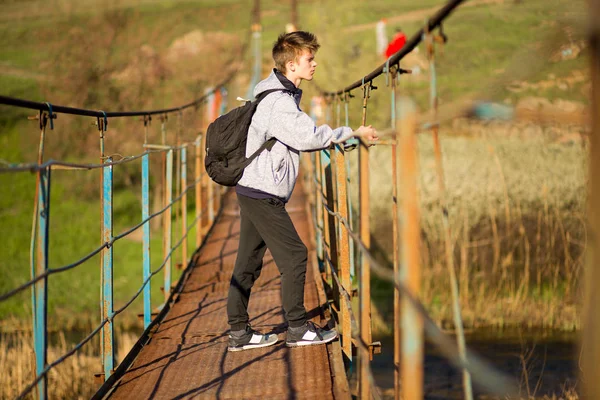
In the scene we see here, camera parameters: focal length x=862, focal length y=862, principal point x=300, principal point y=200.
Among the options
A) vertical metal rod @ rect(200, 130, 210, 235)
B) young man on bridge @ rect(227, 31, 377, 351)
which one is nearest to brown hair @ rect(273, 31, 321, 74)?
young man on bridge @ rect(227, 31, 377, 351)

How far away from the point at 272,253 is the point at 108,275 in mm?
662

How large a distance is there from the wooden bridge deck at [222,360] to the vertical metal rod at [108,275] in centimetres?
11

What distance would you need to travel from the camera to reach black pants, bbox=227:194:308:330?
3299 mm

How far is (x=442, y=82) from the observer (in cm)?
3180

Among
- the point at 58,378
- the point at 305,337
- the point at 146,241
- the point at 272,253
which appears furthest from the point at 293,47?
the point at 58,378

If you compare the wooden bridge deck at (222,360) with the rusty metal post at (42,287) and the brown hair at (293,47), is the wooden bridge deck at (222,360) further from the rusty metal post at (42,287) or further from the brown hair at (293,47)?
the brown hair at (293,47)

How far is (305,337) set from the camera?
136 inches

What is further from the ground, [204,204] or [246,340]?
[204,204]

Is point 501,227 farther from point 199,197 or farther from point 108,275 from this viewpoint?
point 108,275

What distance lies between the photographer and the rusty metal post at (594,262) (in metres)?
1.09

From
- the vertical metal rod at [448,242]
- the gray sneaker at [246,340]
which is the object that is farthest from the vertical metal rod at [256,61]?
the vertical metal rod at [448,242]

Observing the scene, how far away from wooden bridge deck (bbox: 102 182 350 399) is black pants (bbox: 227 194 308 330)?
0.19m

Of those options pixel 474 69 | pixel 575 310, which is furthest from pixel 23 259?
pixel 474 69

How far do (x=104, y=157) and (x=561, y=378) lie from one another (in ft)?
22.5
